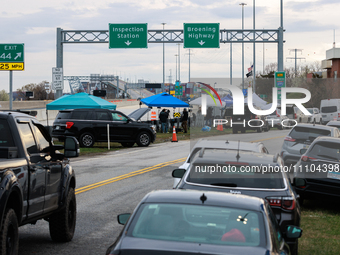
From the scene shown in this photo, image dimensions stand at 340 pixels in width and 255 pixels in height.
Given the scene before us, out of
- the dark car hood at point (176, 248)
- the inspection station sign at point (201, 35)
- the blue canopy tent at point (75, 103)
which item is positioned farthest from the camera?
the inspection station sign at point (201, 35)

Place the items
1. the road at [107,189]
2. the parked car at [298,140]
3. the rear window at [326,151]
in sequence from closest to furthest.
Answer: the road at [107,189] < the rear window at [326,151] < the parked car at [298,140]

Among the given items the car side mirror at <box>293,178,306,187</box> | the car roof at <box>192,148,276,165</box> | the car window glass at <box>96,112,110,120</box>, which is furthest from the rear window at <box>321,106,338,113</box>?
the car roof at <box>192,148,276,165</box>

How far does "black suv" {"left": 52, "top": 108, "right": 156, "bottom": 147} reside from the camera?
27219 mm

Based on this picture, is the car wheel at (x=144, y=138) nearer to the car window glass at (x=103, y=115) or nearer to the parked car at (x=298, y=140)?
the car window glass at (x=103, y=115)

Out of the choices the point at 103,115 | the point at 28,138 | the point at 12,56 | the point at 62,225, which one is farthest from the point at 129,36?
the point at 28,138

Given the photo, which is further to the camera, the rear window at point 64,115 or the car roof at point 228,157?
the rear window at point 64,115

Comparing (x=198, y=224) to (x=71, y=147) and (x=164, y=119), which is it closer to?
(x=71, y=147)

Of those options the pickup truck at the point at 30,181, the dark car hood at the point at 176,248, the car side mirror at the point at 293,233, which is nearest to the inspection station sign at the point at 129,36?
the pickup truck at the point at 30,181

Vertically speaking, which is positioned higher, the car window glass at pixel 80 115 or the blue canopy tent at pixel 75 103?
the blue canopy tent at pixel 75 103

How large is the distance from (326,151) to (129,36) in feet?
88.6

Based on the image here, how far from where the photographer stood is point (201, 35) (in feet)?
122

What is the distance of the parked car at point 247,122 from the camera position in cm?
1894

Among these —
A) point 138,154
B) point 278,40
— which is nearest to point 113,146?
point 138,154

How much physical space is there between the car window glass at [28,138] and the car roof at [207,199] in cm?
267
